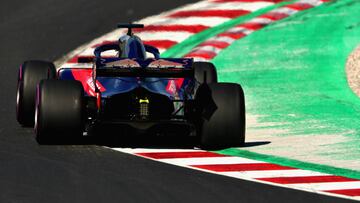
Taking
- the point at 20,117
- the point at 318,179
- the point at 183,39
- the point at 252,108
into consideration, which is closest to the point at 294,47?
the point at 183,39

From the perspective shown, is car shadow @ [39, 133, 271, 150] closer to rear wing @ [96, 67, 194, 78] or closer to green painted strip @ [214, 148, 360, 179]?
green painted strip @ [214, 148, 360, 179]

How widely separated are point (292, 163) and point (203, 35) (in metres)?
11.7

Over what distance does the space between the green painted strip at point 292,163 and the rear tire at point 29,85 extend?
3385 mm

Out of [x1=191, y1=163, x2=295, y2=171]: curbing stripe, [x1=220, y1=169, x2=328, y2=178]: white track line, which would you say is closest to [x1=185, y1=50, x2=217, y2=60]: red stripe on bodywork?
[x1=191, y1=163, x2=295, y2=171]: curbing stripe

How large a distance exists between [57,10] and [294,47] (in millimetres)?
6566

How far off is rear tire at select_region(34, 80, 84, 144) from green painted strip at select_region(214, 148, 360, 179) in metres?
1.90

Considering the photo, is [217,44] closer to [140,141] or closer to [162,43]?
[162,43]

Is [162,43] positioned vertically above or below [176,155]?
above

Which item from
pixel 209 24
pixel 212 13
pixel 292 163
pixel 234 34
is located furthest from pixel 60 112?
pixel 212 13

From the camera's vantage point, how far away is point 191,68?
16953mm

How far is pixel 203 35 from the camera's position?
2677 centimetres

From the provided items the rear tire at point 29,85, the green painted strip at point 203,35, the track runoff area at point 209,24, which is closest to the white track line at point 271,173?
the rear tire at point 29,85

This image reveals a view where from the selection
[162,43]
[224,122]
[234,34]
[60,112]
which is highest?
[234,34]

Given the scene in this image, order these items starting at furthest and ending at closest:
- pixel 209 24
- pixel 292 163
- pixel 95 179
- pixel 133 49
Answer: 1. pixel 209 24
2. pixel 133 49
3. pixel 292 163
4. pixel 95 179
